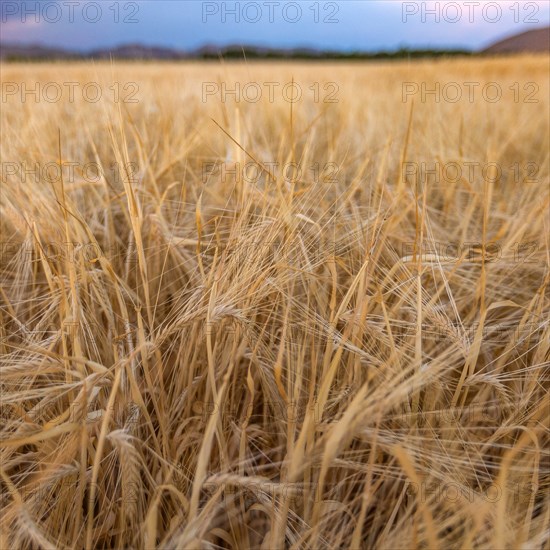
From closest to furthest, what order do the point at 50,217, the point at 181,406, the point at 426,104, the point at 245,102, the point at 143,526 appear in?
the point at 143,526 < the point at 181,406 < the point at 50,217 < the point at 245,102 < the point at 426,104

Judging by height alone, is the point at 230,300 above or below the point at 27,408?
above

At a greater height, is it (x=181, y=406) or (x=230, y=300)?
(x=230, y=300)

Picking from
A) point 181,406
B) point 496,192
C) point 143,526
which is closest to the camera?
point 143,526

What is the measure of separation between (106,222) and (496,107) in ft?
5.53

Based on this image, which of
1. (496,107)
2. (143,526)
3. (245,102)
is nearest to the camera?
(143,526)

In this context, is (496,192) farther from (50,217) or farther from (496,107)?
(496,107)

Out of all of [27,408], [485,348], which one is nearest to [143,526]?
[27,408]

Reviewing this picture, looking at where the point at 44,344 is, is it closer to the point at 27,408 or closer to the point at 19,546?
the point at 27,408

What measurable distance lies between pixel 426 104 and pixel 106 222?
1388 mm

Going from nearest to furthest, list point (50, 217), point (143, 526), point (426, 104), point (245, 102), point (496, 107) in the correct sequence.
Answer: point (143, 526)
point (50, 217)
point (245, 102)
point (426, 104)
point (496, 107)

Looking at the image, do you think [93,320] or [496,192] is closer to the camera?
[93,320]

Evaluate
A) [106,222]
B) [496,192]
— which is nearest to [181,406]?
[106,222]

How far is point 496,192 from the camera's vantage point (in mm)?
1015

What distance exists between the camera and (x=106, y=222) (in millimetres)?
741
